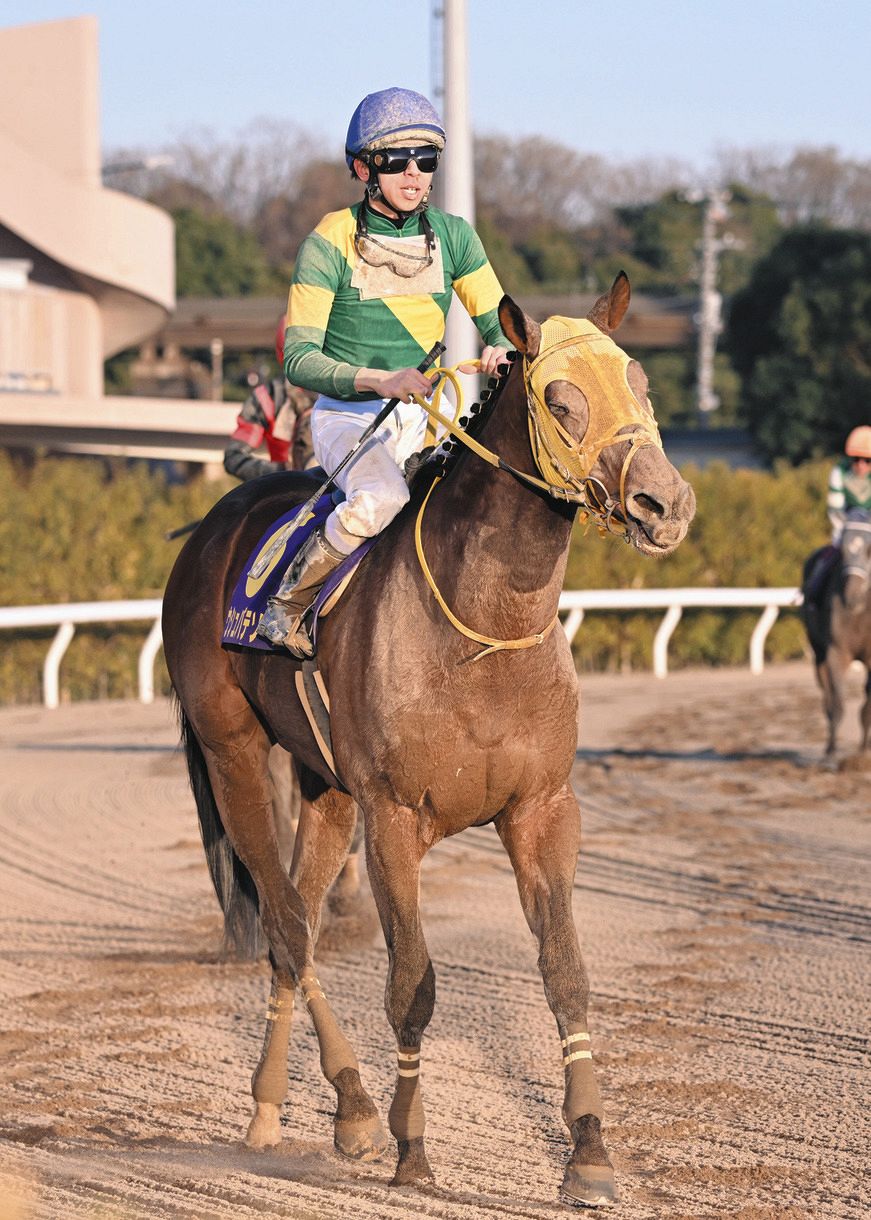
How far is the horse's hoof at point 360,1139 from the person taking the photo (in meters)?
4.61

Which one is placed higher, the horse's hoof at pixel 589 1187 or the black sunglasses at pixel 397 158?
the black sunglasses at pixel 397 158

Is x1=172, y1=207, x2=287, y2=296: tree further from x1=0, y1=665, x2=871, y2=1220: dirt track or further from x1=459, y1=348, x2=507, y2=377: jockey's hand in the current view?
x1=459, y1=348, x2=507, y2=377: jockey's hand

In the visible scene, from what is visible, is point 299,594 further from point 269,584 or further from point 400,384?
point 400,384

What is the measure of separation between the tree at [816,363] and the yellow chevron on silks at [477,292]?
32.2 meters

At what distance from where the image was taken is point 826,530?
2273cm

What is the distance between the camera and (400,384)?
4480mm

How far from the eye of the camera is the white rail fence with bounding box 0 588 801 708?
635 inches

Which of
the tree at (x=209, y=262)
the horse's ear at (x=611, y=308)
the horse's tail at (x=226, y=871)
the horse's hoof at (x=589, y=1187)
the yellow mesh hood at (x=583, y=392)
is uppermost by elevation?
the tree at (x=209, y=262)

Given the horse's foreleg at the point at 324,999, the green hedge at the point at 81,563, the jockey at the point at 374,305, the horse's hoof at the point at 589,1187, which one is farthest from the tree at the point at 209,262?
the horse's hoof at the point at 589,1187

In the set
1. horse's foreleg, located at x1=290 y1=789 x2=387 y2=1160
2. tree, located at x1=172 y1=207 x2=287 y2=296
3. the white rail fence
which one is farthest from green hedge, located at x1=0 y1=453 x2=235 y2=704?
tree, located at x1=172 y1=207 x2=287 y2=296

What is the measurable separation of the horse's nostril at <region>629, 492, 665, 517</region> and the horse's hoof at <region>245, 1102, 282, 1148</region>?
2.06 metres

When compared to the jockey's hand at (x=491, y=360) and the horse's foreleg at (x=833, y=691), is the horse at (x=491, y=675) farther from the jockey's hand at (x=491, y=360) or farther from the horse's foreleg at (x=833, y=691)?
the horse's foreleg at (x=833, y=691)

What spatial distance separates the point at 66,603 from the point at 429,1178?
44.8 ft

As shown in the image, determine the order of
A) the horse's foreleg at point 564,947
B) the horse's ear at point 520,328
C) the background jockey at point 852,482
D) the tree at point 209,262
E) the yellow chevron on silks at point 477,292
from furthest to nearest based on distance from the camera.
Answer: the tree at point 209,262
the background jockey at point 852,482
the yellow chevron on silks at point 477,292
the horse's foreleg at point 564,947
the horse's ear at point 520,328
